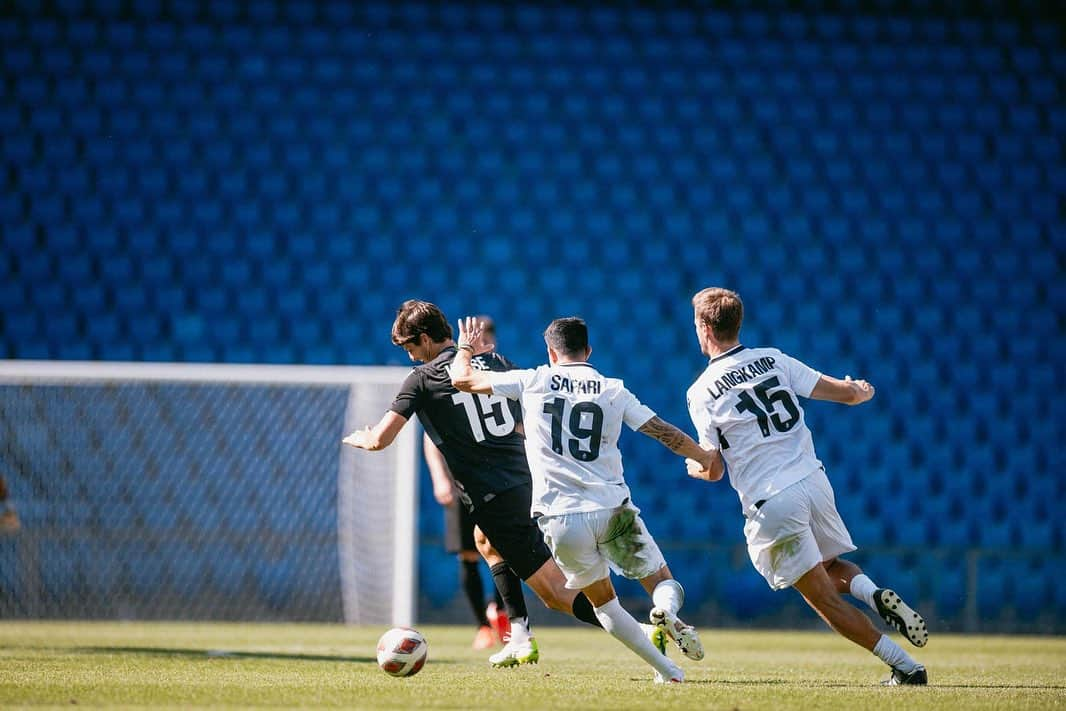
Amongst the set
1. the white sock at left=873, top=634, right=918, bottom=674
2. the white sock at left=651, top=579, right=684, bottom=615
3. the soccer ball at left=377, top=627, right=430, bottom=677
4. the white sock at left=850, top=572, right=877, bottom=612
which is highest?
the white sock at left=651, top=579, right=684, bottom=615

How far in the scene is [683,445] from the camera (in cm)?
488

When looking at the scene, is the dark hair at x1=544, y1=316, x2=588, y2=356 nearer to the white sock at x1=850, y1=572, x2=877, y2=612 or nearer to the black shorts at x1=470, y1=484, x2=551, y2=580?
the black shorts at x1=470, y1=484, x2=551, y2=580

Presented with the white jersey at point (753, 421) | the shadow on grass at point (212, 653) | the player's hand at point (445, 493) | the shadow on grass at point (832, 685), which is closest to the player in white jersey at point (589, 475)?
the white jersey at point (753, 421)

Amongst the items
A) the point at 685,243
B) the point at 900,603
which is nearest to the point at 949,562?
the point at 685,243

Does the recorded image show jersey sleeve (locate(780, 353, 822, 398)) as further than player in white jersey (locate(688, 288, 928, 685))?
Yes

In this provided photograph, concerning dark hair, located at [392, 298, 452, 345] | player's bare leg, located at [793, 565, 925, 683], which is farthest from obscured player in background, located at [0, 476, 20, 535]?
player's bare leg, located at [793, 565, 925, 683]

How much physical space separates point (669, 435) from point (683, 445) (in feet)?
0.21

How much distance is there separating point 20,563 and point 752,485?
597 centimetres

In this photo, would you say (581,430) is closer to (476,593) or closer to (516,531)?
(516,531)

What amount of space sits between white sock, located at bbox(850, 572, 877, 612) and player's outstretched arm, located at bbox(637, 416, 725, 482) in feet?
2.34

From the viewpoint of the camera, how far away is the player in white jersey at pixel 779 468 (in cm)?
493

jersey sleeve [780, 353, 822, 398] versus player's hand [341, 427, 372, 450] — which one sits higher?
jersey sleeve [780, 353, 822, 398]

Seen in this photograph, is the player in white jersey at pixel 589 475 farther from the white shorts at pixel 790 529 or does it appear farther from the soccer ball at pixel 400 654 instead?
the soccer ball at pixel 400 654

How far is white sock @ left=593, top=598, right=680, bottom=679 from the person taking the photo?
4.77 meters
